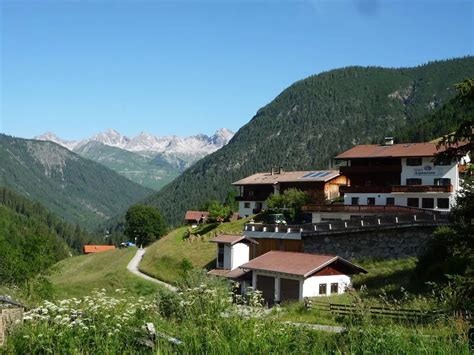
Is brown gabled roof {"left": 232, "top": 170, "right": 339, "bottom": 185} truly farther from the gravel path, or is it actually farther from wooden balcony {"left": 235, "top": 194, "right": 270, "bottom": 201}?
the gravel path

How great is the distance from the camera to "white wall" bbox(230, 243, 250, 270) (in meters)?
56.1

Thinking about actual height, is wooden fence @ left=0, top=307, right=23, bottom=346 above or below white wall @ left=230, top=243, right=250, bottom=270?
above

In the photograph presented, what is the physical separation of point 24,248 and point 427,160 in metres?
39.7

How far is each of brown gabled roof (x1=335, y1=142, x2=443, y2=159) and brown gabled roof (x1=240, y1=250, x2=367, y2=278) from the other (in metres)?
19.4

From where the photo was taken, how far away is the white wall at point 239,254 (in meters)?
56.1

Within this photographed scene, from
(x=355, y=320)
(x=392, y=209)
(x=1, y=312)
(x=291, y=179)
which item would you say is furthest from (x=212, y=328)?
(x=291, y=179)

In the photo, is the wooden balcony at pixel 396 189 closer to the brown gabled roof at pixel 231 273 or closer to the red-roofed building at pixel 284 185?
the red-roofed building at pixel 284 185

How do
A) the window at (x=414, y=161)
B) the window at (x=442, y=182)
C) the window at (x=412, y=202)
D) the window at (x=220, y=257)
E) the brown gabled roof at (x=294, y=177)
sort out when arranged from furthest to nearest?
the brown gabled roof at (x=294, y=177)
the window at (x=414, y=161)
the window at (x=220, y=257)
the window at (x=412, y=202)
the window at (x=442, y=182)

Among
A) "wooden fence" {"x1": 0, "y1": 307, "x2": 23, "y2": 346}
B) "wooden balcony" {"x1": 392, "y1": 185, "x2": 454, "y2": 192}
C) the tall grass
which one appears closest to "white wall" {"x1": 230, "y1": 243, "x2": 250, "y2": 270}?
"wooden balcony" {"x1": 392, "y1": 185, "x2": 454, "y2": 192}

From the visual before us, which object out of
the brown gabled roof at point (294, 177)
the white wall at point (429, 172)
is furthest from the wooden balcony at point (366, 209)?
the brown gabled roof at point (294, 177)

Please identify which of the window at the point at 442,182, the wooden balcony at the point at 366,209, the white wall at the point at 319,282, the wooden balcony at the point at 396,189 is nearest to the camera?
the white wall at the point at 319,282

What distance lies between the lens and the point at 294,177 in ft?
262

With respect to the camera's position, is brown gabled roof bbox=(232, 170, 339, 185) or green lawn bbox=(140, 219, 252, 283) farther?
brown gabled roof bbox=(232, 170, 339, 185)

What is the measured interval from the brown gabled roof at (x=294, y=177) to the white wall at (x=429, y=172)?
44.8 feet
